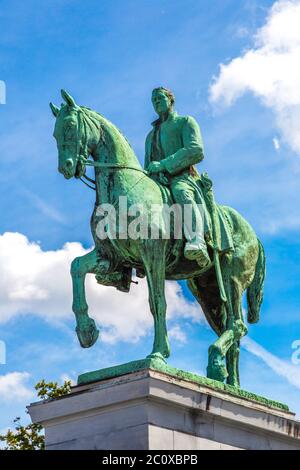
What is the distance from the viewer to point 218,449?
11461 mm

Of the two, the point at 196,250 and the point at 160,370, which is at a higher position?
the point at 196,250

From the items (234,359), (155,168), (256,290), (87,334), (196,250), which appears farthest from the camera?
(256,290)

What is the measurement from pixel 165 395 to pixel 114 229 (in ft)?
7.53

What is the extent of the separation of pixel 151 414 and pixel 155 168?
356 centimetres

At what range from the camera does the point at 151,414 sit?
35.6 feet

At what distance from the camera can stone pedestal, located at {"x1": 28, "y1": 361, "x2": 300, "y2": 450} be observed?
10.9 meters

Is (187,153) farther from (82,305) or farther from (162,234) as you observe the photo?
(82,305)

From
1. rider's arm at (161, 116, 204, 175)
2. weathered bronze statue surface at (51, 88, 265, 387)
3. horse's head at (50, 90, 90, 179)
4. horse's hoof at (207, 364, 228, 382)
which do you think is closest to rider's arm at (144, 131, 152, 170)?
weathered bronze statue surface at (51, 88, 265, 387)

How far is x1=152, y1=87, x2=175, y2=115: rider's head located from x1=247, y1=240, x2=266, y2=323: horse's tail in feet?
7.98

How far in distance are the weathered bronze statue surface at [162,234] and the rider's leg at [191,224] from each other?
15 mm

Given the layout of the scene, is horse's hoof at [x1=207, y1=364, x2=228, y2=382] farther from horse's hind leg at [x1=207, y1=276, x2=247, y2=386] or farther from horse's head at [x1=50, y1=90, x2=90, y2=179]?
horse's head at [x1=50, y1=90, x2=90, y2=179]

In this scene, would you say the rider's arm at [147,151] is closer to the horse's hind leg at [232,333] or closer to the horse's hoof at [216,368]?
the horse's hind leg at [232,333]

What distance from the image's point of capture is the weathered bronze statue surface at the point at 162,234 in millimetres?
12086

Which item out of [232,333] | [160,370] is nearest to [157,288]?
[160,370]
